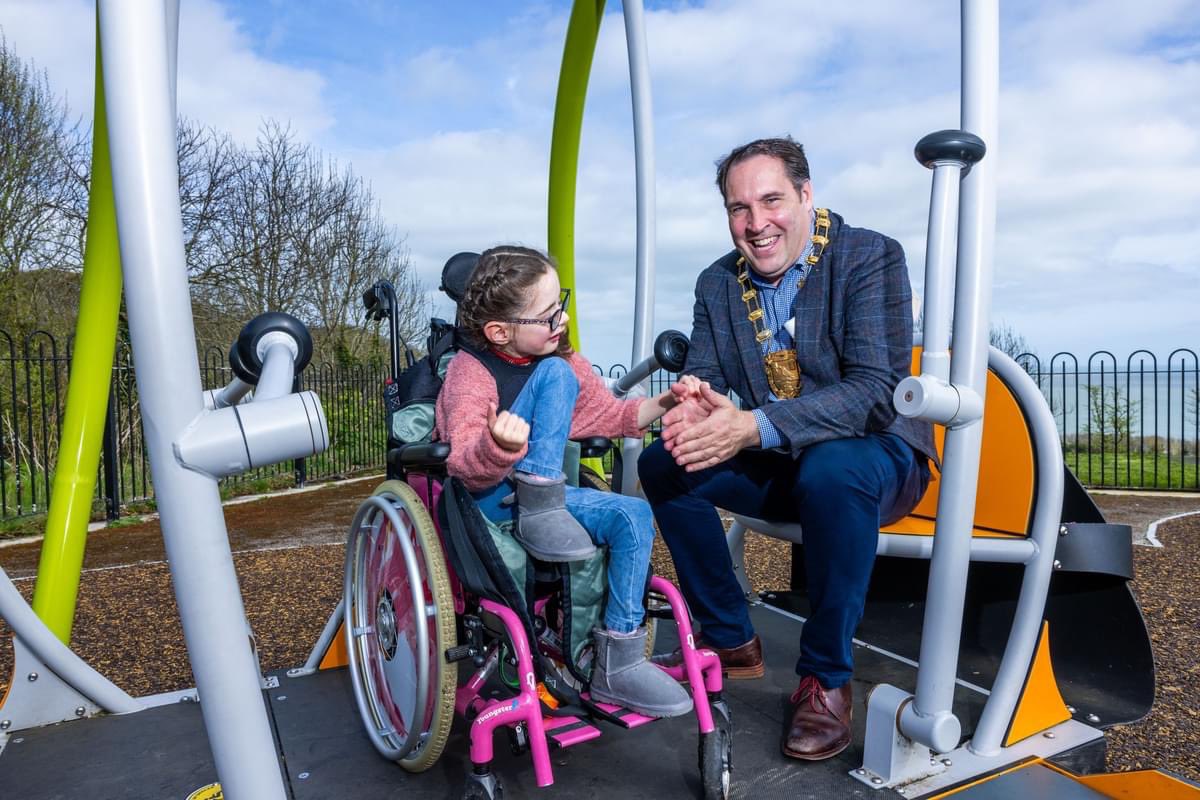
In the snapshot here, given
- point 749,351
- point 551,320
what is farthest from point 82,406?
point 749,351

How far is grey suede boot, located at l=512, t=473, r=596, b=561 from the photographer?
5.43 feet

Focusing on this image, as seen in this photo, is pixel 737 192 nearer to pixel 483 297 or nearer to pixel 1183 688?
pixel 483 297

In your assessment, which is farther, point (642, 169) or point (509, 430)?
point (642, 169)

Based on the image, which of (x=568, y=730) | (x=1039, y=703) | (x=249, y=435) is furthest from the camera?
(x=1039, y=703)

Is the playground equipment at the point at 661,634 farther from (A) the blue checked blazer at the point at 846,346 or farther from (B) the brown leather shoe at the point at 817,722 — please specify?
(A) the blue checked blazer at the point at 846,346

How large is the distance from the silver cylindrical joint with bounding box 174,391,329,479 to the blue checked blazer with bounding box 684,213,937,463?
1.32 meters

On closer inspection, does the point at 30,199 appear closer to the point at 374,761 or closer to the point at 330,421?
the point at 330,421

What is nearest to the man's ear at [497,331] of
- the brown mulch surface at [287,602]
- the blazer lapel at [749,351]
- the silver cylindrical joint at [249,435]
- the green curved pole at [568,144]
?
the blazer lapel at [749,351]

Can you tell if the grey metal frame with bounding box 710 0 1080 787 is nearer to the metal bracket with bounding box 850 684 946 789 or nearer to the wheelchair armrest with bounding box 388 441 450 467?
the metal bracket with bounding box 850 684 946 789

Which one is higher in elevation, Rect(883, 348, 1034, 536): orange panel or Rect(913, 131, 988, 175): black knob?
Rect(913, 131, 988, 175): black knob

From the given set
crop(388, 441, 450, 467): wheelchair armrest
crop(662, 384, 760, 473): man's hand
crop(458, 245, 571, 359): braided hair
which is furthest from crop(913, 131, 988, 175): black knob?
crop(388, 441, 450, 467): wheelchair armrest

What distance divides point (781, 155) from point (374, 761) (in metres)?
1.71

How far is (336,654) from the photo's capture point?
250 centimetres

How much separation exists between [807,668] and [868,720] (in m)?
0.20
